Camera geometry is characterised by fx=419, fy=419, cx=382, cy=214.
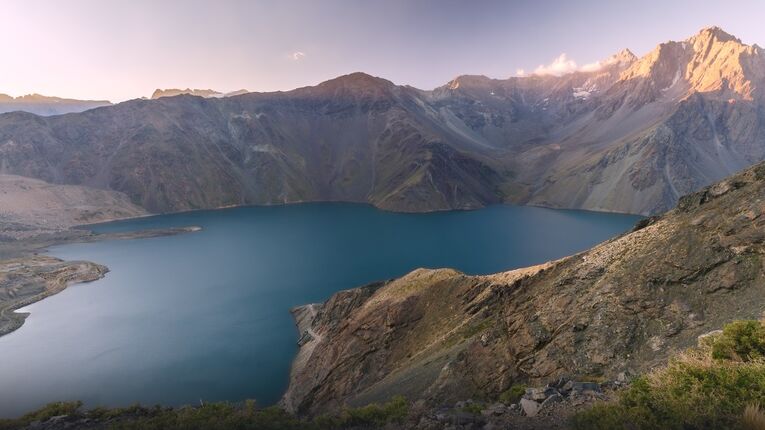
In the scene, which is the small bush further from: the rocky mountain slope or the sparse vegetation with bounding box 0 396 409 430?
the rocky mountain slope

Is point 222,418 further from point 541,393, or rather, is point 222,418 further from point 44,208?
point 44,208

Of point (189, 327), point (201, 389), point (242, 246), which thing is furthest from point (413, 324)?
point (242, 246)

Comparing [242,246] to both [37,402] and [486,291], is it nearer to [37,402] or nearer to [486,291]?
[37,402]

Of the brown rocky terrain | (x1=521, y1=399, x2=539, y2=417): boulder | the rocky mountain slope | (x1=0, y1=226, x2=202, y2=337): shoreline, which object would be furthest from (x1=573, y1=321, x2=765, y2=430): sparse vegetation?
the rocky mountain slope

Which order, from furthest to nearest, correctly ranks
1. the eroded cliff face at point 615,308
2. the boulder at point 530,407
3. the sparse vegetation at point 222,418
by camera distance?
1. the eroded cliff face at point 615,308
2. the sparse vegetation at point 222,418
3. the boulder at point 530,407

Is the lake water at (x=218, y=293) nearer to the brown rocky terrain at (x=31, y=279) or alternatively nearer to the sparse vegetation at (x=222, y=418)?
the brown rocky terrain at (x=31, y=279)

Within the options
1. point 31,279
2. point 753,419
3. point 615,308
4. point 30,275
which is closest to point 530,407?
point 753,419

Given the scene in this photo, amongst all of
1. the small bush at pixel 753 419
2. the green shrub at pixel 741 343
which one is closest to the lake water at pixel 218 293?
the green shrub at pixel 741 343
